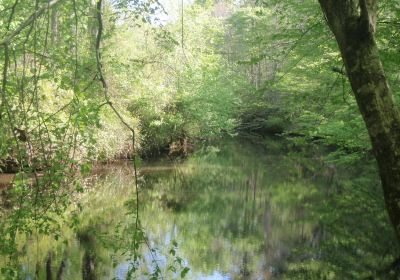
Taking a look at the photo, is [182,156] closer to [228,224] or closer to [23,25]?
[228,224]

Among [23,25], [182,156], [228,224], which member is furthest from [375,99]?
[182,156]

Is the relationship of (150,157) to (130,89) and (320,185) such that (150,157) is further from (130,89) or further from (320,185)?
(320,185)

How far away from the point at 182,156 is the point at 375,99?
22.8m

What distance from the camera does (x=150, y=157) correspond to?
78.4ft

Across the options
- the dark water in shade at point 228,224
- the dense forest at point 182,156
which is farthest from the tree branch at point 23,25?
the dark water in shade at point 228,224

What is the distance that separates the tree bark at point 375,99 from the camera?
2.29m

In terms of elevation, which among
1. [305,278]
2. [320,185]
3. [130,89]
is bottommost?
[305,278]

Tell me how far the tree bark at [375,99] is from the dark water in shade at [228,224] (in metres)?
2.59

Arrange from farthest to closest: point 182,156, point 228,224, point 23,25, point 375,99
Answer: point 182,156 → point 228,224 → point 23,25 → point 375,99

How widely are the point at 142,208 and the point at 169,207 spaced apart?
1.00m

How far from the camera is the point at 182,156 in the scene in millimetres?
25031

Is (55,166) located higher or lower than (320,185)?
higher

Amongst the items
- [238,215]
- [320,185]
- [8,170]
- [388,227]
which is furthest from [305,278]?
[8,170]

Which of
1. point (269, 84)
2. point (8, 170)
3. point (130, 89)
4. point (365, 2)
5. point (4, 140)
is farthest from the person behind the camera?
point (130, 89)
